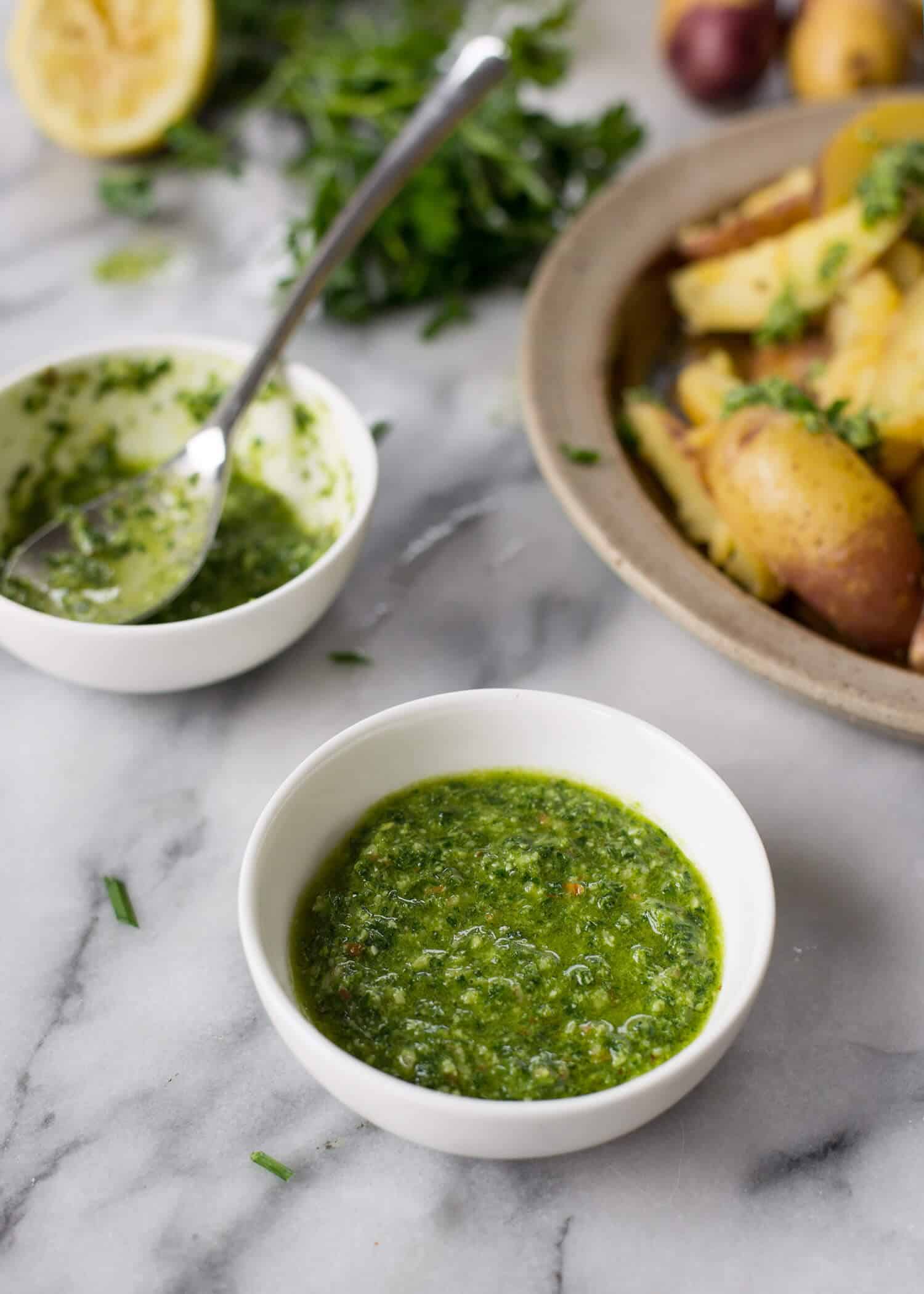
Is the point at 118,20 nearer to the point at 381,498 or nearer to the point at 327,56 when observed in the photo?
the point at 327,56

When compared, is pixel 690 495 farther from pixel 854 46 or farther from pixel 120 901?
pixel 854 46

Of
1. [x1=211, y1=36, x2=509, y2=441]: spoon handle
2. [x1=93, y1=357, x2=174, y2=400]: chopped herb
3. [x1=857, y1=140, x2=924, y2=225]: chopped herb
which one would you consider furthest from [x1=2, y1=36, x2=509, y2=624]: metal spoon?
[x1=857, y1=140, x2=924, y2=225]: chopped herb

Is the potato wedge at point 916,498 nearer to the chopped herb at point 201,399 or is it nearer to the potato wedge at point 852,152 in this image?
the potato wedge at point 852,152

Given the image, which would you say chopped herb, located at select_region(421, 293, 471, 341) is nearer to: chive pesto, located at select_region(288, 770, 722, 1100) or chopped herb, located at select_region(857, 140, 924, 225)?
chopped herb, located at select_region(857, 140, 924, 225)

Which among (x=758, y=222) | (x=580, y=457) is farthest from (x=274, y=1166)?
(x=758, y=222)

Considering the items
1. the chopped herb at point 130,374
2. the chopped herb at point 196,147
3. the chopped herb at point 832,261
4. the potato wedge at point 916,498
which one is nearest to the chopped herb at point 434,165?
the chopped herb at point 196,147
